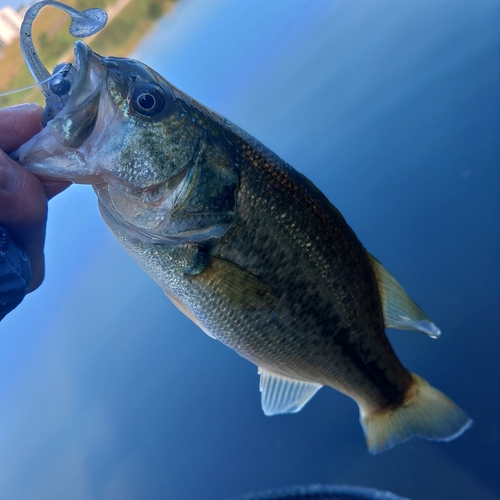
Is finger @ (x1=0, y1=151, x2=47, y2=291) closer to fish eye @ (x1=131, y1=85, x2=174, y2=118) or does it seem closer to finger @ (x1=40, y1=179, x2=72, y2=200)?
finger @ (x1=40, y1=179, x2=72, y2=200)

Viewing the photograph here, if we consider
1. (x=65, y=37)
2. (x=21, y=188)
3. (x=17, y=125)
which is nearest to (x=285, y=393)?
(x=21, y=188)

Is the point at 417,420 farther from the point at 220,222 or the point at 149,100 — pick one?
the point at 149,100

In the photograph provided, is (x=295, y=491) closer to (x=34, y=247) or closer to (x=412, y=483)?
(x=34, y=247)

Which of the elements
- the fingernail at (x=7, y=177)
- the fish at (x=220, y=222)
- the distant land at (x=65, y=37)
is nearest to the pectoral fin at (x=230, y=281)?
the fish at (x=220, y=222)

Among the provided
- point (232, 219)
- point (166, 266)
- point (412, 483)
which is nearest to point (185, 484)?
point (412, 483)

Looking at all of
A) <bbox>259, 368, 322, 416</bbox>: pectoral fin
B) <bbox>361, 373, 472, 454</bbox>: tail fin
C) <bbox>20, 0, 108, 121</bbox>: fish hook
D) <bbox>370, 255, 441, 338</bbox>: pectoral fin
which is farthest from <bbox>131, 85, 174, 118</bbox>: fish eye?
<bbox>361, 373, 472, 454</bbox>: tail fin

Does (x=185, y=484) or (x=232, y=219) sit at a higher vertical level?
(x=232, y=219)
